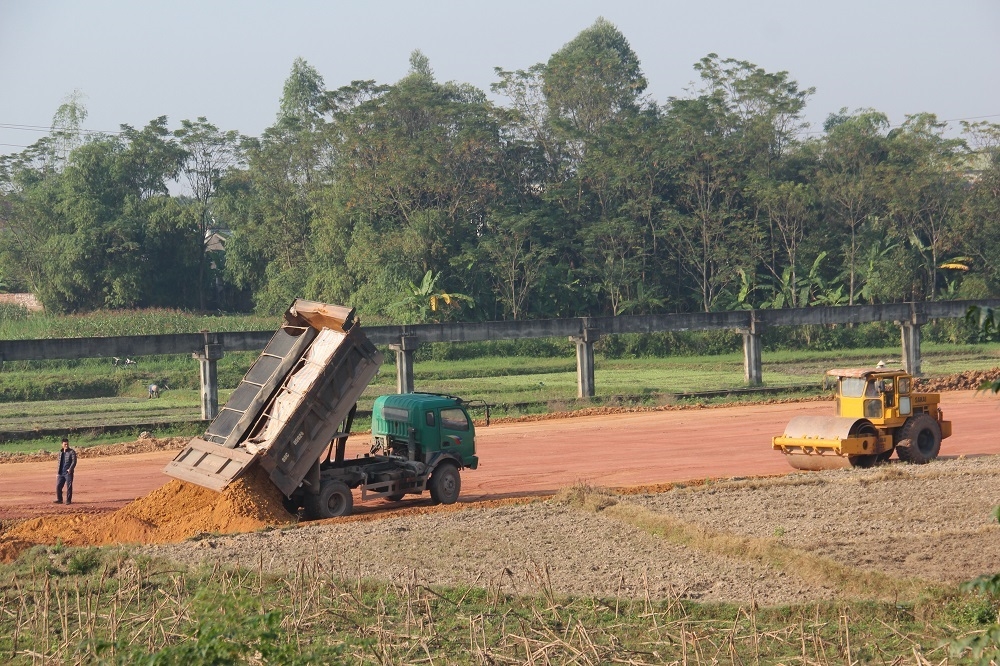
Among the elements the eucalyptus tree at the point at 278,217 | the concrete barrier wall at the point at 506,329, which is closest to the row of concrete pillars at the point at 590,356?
the concrete barrier wall at the point at 506,329

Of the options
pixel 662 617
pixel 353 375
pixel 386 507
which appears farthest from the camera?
pixel 386 507

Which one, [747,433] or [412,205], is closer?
[747,433]

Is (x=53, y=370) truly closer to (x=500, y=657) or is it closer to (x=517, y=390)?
→ (x=517, y=390)

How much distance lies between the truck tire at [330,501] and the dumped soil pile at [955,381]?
2696 cm

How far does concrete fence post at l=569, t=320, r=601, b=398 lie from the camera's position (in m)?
37.7

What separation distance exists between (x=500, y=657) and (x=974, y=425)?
997 inches

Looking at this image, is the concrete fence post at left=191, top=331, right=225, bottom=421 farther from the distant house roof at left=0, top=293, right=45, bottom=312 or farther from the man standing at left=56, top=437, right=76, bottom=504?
the distant house roof at left=0, top=293, right=45, bottom=312

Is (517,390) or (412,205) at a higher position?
(412,205)

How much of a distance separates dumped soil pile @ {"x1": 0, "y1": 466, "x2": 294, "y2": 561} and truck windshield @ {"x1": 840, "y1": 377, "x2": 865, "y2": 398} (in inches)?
490

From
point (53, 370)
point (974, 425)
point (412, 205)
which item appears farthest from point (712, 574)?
point (412, 205)

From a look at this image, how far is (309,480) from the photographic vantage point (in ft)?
63.9

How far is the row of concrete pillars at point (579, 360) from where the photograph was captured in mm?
32188

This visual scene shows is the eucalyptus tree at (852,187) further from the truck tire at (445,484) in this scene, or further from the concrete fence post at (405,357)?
the truck tire at (445,484)

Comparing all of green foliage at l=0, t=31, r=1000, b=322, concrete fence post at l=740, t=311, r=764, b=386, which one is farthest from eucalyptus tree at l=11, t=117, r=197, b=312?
concrete fence post at l=740, t=311, r=764, b=386
